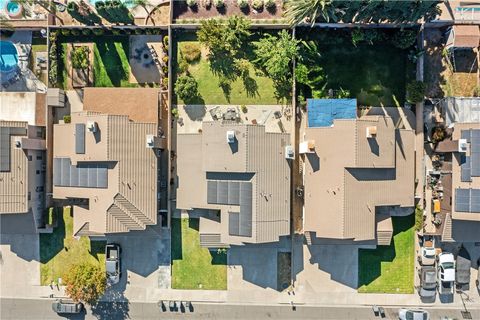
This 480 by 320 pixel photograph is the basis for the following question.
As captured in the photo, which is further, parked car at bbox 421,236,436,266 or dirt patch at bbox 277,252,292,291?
dirt patch at bbox 277,252,292,291

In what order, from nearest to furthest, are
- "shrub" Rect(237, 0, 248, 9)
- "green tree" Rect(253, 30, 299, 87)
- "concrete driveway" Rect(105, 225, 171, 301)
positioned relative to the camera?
"green tree" Rect(253, 30, 299, 87), "shrub" Rect(237, 0, 248, 9), "concrete driveway" Rect(105, 225, 171, 301)

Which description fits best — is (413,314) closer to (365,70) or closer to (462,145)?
(462,145)

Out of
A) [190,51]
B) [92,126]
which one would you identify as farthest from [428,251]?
[92,126]

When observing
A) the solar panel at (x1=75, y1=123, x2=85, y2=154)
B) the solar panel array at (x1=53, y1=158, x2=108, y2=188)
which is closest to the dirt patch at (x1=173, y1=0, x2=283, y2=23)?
the solar panel at (x1=75, y1=123, x2=85, y2=154)

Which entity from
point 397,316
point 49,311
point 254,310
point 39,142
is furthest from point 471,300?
point 39,142

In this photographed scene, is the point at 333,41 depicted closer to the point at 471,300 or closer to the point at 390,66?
the point at 390,66

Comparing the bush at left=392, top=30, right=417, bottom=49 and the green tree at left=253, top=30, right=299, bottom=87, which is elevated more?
the bush at left=392, top=30, right=417, bottom=49

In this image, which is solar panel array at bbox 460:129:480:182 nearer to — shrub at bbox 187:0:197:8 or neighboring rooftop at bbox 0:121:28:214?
shrub at bbox 187:0:197:8
